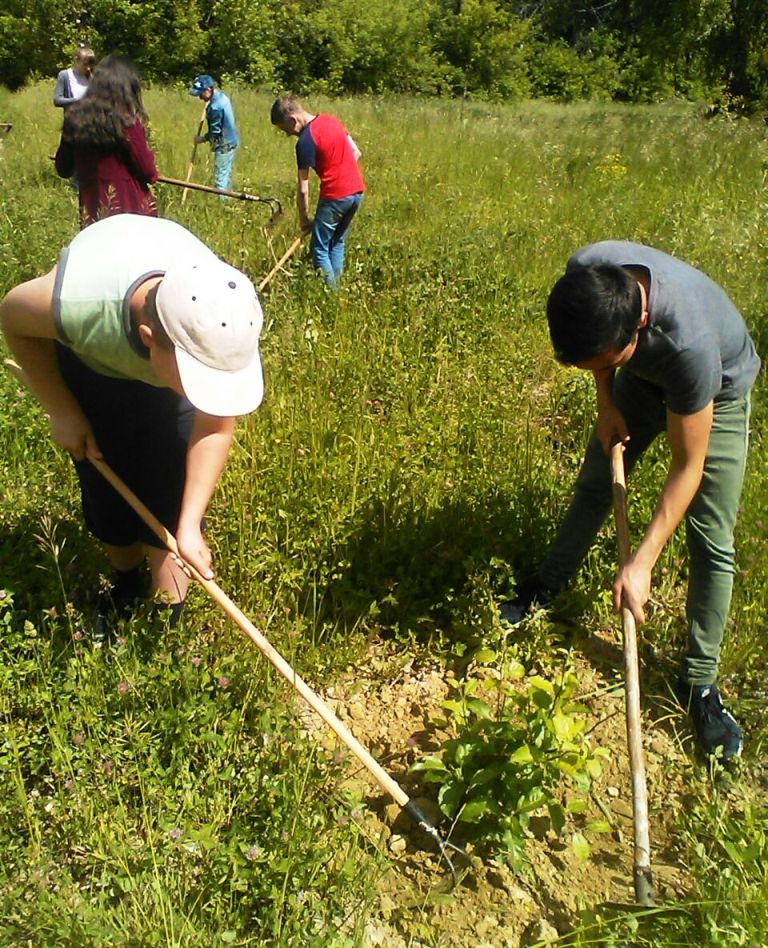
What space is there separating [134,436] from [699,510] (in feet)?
5.34

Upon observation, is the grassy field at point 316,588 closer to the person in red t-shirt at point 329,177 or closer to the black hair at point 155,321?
the person in red t-shirt at point 329,177

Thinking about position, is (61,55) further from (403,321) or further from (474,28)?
(403,321)

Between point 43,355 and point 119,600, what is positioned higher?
point 43,355

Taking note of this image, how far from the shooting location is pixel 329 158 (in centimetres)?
506

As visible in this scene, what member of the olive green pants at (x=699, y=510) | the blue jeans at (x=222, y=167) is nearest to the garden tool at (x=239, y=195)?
the blue jeans at (x=222, y=167)

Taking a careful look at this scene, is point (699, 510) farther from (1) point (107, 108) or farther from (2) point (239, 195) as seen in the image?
(2) point (239, 195)

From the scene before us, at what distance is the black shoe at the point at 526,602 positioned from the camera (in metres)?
2.73

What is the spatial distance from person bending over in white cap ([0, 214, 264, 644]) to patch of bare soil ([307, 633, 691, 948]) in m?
0.75

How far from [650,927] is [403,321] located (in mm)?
2892

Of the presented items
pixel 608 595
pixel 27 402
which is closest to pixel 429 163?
pixel 27 402

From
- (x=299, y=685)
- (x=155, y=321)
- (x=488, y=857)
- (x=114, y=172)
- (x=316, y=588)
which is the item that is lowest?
(x=488, y=857)

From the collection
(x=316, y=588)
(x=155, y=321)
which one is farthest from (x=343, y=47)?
(x=155, y=321)

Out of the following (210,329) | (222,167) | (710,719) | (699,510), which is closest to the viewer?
(210,329)

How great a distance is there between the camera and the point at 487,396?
340 cm
